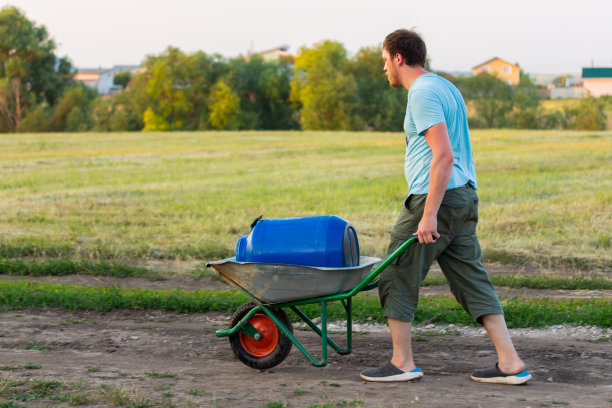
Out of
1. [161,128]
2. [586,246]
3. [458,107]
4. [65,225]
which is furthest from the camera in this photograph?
[161,128]

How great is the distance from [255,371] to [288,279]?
0.77 m

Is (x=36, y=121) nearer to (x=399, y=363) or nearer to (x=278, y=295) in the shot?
(x=278, y=295)

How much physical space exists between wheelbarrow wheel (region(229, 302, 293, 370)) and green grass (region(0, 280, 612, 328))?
152 centimetres

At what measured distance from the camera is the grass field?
10.1 m

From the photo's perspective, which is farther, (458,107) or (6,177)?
(6,177)

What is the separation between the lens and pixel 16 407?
4023 millimetres

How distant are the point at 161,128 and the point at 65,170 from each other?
45.7 metres

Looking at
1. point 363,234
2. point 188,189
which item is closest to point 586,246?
point 363,234

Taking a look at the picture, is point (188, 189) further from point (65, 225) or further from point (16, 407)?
point (16, 407)

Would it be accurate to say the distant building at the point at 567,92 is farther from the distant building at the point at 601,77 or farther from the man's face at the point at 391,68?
the man's face at the point at 391,68

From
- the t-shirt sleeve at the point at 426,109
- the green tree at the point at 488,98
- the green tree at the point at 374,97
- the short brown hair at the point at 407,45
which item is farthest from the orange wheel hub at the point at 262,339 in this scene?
the green tree at the point at 374,97

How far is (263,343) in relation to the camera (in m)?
5.14

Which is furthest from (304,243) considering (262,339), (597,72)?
(597,72)

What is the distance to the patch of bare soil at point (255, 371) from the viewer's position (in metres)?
4.25
